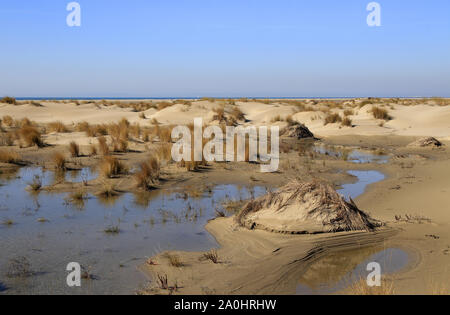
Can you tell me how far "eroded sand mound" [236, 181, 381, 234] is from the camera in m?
6.05

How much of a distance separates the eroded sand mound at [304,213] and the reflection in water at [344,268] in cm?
61

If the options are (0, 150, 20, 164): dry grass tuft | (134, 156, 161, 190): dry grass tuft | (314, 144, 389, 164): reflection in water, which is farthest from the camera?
(314, 144, 389, 164): reflection in water

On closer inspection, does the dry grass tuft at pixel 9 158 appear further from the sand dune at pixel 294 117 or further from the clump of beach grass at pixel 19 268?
the sand dune at pixel 294 117

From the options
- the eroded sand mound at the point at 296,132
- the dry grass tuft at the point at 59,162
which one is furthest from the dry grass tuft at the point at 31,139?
the eroded sand mound at the point at 296,132

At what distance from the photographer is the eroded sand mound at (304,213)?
6.05m

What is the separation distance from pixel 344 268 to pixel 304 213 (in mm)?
1318

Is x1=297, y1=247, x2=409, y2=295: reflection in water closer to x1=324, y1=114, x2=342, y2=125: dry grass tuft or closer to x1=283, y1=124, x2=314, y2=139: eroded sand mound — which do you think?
x1=283, y1=124, x2=314, y2=139: eroded sand mound

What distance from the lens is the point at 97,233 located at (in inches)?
248

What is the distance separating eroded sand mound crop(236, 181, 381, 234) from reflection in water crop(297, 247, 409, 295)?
61cm

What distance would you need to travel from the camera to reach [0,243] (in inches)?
228

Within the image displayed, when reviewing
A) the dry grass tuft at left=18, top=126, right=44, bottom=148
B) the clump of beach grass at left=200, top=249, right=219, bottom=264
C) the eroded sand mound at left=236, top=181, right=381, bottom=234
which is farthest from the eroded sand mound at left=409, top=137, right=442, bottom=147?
the dry grass tuft at left=18, top=126, right=44, bottom=148
